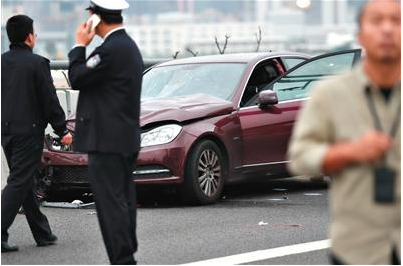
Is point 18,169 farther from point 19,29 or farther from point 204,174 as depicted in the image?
point 204,174

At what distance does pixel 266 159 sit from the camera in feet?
40.4

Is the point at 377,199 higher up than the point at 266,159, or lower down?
higher up

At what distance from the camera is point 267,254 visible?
854 centimetres

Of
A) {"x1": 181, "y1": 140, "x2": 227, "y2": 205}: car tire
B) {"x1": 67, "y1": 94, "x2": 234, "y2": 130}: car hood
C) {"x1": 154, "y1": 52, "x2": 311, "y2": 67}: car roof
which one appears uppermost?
{"x1": 154, "y1": 52, "x2": 311, "y2": 67}: car roof

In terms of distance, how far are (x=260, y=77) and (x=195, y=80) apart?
64 cm

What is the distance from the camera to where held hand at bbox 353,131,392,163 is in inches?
160

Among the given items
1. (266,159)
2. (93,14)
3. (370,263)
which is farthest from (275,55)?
(370,263)

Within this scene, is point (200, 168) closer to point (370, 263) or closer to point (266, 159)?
point (266, 159)

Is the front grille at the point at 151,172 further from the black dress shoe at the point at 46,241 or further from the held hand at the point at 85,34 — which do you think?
the held hand at the point at 85,34

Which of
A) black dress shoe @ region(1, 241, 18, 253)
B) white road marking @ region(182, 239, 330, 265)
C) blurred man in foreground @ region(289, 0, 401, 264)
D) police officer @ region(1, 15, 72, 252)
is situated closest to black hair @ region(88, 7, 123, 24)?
police officer @ region(1, 15, 72, 252)

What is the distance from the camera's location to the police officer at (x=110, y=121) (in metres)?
7.13

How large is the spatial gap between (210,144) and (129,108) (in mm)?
4544

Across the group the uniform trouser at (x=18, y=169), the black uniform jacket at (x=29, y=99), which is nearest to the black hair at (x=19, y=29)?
the black uniform jacket at (x=29, y=99)

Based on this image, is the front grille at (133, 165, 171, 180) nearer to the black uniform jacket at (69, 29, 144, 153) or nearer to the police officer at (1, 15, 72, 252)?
the police officer at (1, 15, 72, 252)
